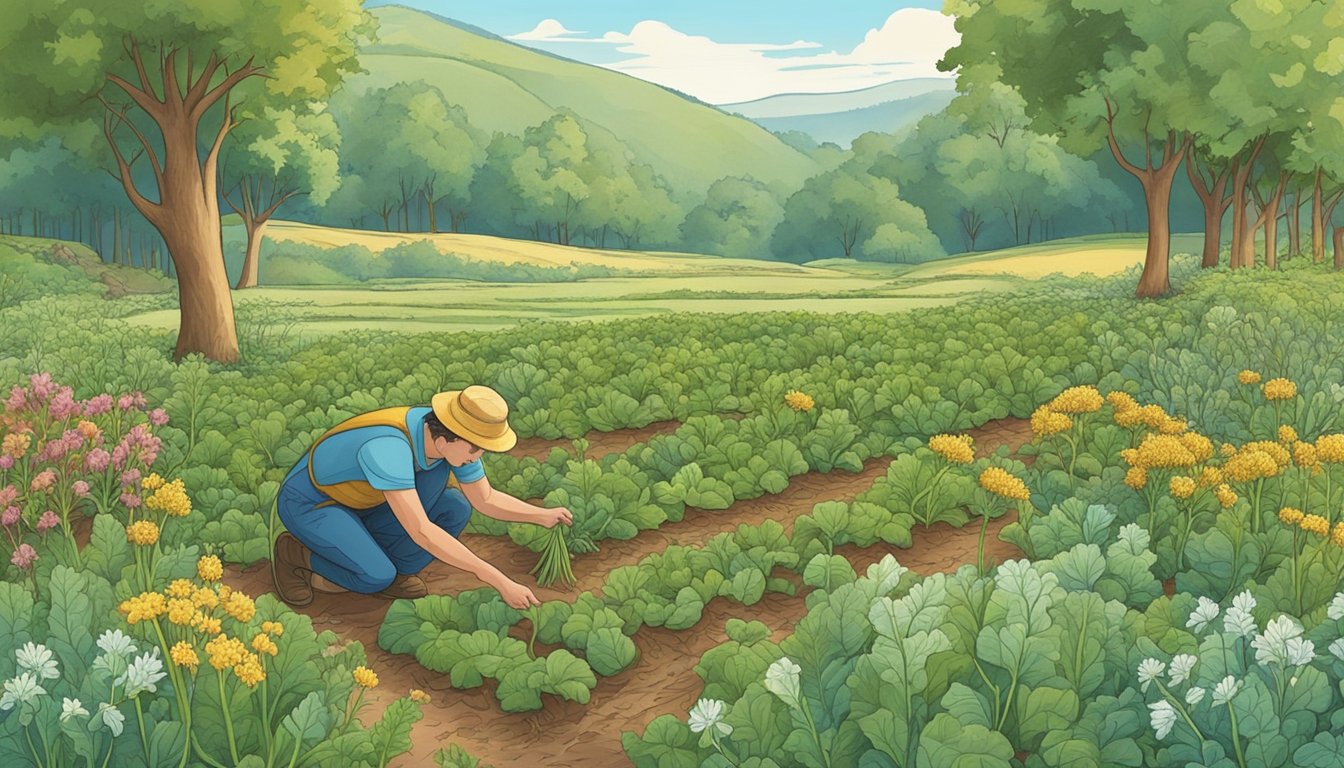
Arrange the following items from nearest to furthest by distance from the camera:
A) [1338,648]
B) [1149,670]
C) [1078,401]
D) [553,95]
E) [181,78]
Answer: [1149,670]
[1338,648]
[1078,401]
[181,78]
[553,95]

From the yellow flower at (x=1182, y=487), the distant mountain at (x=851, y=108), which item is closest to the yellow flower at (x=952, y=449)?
the yellow flower at (x=1182, y=487)

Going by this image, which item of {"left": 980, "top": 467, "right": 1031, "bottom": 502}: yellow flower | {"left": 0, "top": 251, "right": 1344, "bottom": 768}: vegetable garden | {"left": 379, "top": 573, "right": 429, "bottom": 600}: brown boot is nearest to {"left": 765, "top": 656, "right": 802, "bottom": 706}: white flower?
{"left": 0, "top": 251, "right": 1344, "bottom": 768}: vegetable garden

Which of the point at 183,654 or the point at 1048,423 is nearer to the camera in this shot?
the point at 183,654

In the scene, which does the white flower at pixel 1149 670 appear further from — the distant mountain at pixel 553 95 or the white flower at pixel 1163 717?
the distant mountain at pixel 553 95

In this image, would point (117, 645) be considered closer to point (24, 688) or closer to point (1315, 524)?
point (24, 688)

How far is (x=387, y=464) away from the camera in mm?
3328

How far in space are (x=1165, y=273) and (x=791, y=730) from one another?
758 cm

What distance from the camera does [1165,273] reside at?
872 cm

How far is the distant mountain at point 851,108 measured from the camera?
7547 mm

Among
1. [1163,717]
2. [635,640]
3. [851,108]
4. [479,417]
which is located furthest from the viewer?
[851,108]

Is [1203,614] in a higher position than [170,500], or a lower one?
lower

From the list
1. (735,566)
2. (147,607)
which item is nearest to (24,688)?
(147,607)

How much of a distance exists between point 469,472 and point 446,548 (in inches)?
22.7

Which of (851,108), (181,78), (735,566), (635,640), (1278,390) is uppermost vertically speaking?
(181,78)
